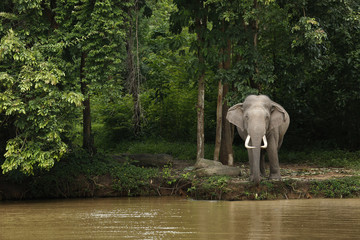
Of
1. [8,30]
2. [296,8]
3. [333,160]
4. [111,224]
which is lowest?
[111,224]

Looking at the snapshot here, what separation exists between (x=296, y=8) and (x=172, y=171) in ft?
20.5

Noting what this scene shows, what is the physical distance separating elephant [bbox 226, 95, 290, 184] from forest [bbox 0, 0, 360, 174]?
3.95ft

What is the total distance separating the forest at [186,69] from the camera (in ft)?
51.2

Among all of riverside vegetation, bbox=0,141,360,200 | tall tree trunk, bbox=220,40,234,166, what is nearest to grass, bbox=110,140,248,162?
tall tree trunk, bbox=220,40,234,166

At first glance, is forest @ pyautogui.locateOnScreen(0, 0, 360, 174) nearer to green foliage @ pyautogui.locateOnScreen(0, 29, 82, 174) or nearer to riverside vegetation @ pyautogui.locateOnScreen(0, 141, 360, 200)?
green foliage @ pyautogui.locateOnScreen(0, 29, 82, 174)

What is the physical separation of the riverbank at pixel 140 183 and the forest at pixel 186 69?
1.00 metres

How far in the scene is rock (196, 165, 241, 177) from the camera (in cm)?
1725

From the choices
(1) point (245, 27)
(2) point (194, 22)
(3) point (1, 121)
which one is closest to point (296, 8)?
(1) point (245, 27)

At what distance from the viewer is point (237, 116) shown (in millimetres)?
16844

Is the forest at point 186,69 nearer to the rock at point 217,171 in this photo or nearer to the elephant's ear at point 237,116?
the elephant's ear at point 237,116

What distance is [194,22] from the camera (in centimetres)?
2017

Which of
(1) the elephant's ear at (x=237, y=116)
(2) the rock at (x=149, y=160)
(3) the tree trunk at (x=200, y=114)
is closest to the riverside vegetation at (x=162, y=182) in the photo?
(2) the rock at (x=149, y=160)

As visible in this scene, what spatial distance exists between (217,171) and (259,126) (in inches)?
91.9

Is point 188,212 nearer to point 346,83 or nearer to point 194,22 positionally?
point 194,22
